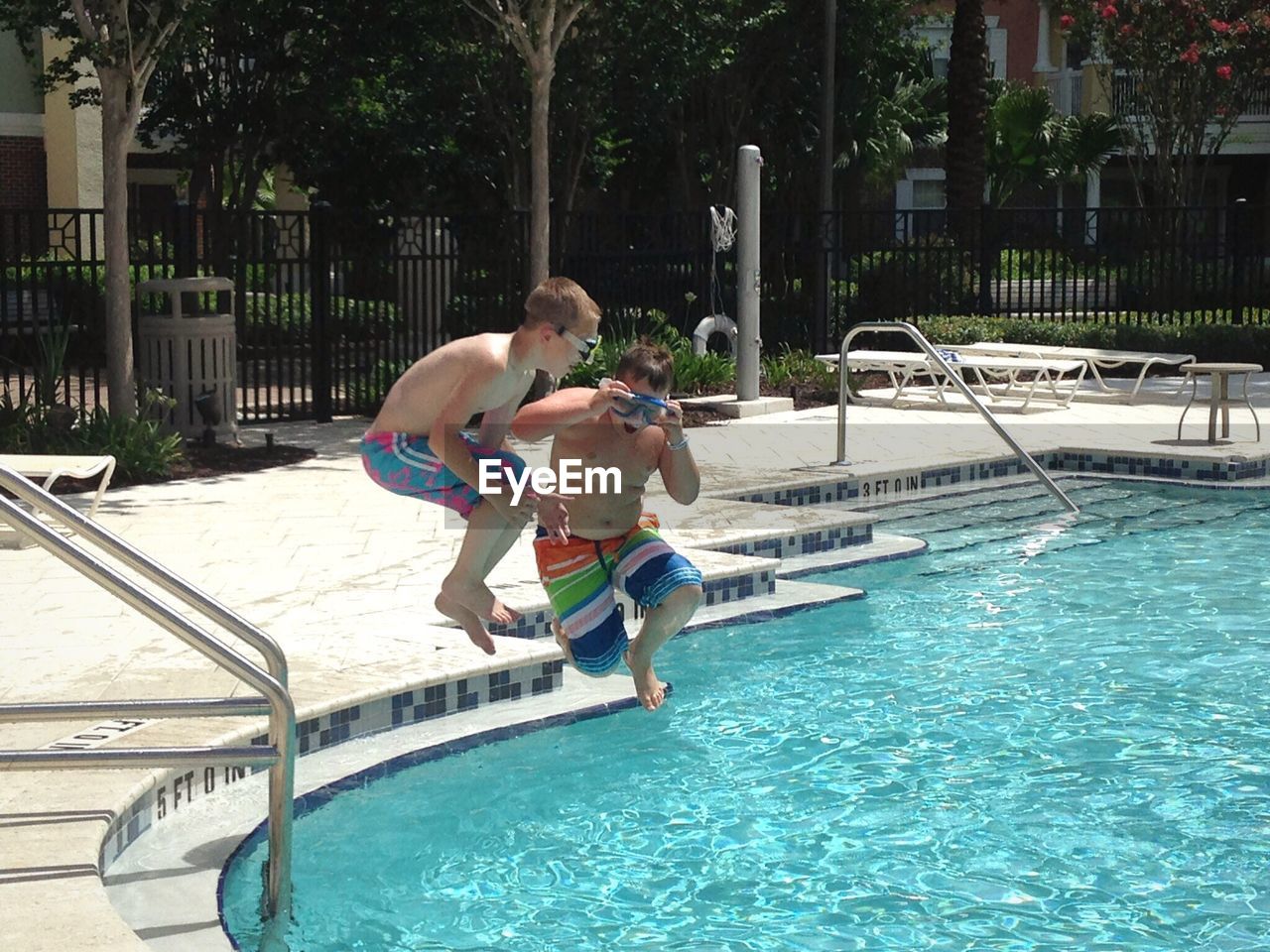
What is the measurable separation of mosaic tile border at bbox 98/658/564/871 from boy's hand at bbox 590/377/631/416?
5.10ft

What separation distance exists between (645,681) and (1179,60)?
88.9 feet

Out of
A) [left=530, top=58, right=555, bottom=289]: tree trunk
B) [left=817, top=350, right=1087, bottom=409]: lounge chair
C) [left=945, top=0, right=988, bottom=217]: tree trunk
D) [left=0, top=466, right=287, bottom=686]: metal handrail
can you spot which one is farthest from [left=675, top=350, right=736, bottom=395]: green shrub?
[left=0, top=466, right=287, bottom=686]: metal handrail

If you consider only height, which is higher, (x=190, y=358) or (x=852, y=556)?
(x=190, y=358)

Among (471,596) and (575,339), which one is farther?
(471,596)

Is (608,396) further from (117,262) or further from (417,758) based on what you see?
(117,262)

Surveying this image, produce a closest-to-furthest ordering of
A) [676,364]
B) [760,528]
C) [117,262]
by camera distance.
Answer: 1. [760,528]
2. [117,262]
3. [676,364]

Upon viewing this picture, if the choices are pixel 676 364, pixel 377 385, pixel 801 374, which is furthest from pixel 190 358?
pixel 801 374

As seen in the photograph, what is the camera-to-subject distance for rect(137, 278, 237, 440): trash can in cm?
1370

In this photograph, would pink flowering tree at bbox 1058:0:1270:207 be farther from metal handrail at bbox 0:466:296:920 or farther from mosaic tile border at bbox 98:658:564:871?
metal handrail at bbox 0:466:296:920

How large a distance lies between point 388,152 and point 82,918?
2148cm

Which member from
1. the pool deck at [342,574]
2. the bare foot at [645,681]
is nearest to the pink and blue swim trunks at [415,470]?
the bare foot at [645,681]

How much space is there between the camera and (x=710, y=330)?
17938 mm

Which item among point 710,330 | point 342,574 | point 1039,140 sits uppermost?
point 1039,140

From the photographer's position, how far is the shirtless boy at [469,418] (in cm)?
561
